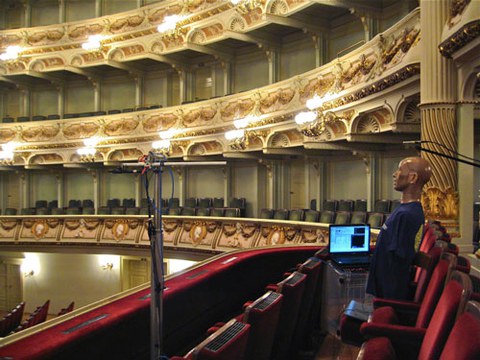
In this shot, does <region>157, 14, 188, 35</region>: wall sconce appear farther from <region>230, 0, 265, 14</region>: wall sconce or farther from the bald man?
the bald man

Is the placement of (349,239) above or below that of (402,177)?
below

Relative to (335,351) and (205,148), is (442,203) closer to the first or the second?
Answer: (335,351)

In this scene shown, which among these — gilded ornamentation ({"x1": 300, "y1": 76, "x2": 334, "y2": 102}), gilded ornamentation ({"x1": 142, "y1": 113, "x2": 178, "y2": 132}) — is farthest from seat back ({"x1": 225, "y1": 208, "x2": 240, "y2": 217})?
gilded ornamentation ({"x1": 142, "y1": 113, "x2": 178, "y2": 132})

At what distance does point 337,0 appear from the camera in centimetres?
1128

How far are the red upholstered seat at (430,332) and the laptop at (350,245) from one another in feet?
7.17

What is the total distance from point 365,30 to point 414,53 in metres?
5.90

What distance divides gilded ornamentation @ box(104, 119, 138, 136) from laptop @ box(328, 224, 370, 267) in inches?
546

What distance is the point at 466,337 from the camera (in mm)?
1442

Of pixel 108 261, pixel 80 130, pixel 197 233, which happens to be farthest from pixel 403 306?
pixel 80 130

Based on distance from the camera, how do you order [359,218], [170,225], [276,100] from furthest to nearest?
1. [170,225]
2. [276,100]
3. [359,218]

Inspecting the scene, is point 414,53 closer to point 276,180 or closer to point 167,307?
point 167,307

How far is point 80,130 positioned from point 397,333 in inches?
709

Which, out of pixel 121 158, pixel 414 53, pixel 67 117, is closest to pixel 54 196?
pixel 67 117

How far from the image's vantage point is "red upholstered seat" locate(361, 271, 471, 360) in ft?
5.96
